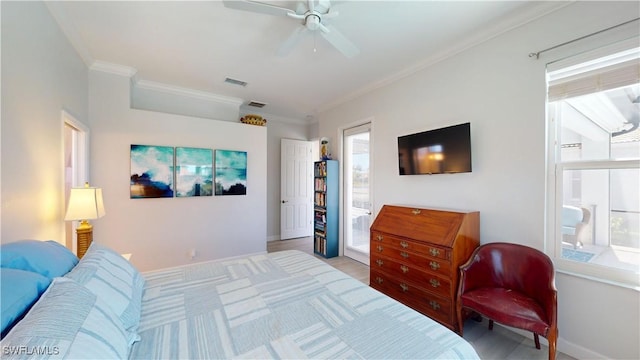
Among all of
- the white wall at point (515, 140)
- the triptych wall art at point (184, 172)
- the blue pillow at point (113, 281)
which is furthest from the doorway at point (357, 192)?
the blue pillow at point (113, 281)

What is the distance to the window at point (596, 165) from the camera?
1635 millimetres

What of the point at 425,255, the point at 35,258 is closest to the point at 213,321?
the point at 35,258

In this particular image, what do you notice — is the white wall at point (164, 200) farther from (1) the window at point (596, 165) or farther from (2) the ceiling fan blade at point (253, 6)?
(1) the window at point (596, 165)

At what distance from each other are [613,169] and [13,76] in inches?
156

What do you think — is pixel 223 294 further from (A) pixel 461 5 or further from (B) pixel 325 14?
(A) pixel 461 5

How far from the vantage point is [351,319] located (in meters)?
1.19

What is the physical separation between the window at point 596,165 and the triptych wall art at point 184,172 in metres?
3.71

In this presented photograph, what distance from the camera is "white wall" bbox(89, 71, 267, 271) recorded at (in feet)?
9.61

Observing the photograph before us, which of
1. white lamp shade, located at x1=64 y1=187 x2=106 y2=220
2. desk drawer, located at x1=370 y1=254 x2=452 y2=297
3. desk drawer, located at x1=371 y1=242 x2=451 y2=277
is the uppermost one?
white lamp shade, located at x1=64 y1=187 x2=106 y2=220

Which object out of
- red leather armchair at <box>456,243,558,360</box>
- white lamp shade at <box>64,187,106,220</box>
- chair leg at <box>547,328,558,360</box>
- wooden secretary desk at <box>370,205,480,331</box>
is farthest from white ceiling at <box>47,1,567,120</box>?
chair leg at <box>547,328,558,360</box>

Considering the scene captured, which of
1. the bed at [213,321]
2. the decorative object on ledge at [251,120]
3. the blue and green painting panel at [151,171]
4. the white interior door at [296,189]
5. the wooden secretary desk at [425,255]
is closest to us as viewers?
the bed at [213,321]

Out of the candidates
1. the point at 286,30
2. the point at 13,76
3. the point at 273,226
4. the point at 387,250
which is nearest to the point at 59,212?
the point at 13,76

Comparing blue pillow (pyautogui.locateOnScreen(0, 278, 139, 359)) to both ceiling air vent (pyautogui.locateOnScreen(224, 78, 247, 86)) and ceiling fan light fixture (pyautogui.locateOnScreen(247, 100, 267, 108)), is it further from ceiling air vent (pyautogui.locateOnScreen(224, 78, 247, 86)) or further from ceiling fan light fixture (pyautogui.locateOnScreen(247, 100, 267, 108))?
ceiling fan light fixture (pyautogui.locateOnScreen(247, 100, 267, 108))

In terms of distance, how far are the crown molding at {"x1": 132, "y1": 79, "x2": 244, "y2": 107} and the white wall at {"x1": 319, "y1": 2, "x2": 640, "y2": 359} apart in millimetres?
2707
